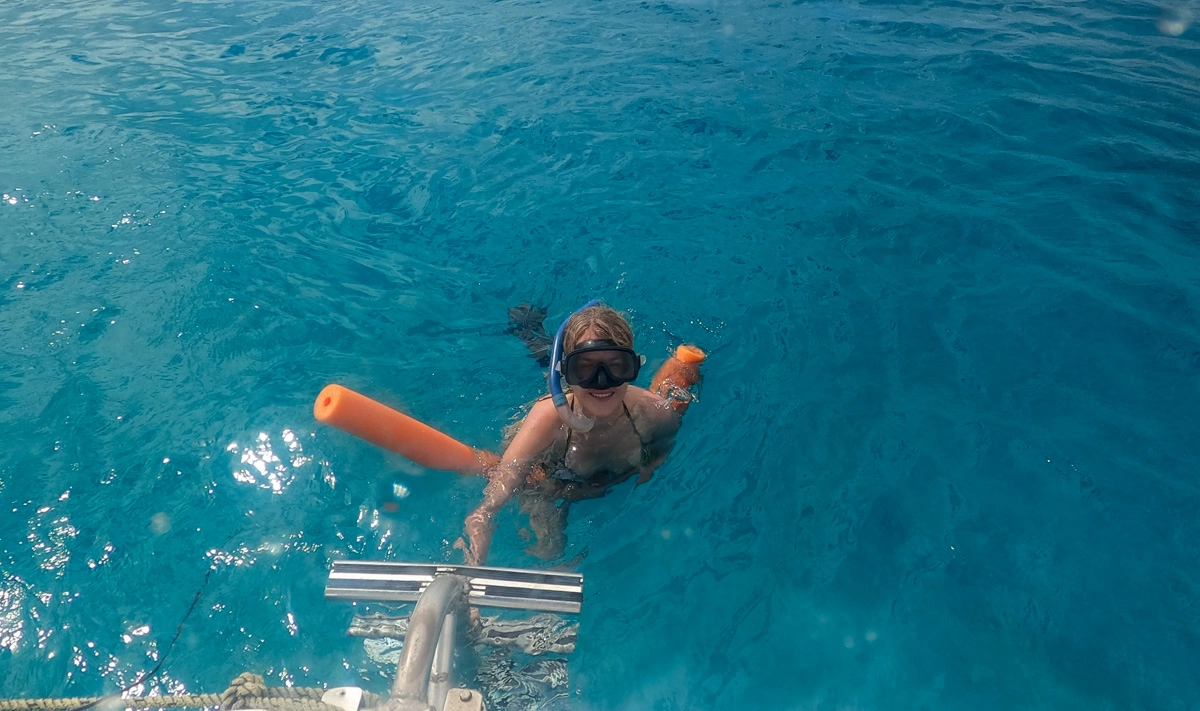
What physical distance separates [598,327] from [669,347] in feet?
6.55

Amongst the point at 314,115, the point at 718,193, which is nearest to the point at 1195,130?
the point at 718,193

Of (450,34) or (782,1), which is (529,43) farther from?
(782,1)

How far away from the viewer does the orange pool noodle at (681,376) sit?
14.2ft

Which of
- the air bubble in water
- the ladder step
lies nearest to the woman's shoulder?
the ladder step

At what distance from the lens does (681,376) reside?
4375mm

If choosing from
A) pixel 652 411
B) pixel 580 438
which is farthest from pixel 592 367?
pixel 652 411

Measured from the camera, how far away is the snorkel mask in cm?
313

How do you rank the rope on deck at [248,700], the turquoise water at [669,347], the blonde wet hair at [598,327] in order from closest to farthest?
1. the rope on deck at [248,700]
2. the blonde wet hair at [598,327]
3. the turquoise water at [669,347]

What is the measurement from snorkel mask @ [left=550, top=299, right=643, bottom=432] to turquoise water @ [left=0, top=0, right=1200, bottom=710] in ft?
3.42

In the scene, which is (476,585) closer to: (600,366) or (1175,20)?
(600,366)

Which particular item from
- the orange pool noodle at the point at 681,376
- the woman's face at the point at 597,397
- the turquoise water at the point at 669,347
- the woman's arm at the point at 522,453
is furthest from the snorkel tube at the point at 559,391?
the orange pool noodle at the point at 681,376

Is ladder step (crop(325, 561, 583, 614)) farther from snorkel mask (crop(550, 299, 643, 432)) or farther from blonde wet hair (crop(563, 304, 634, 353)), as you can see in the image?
blonde wet hair (crop(563, 304, 634, 353))

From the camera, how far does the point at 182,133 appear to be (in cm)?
804

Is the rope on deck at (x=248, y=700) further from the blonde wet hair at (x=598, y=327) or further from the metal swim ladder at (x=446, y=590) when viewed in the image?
the blonde wet hair at (x=598, y=327)
